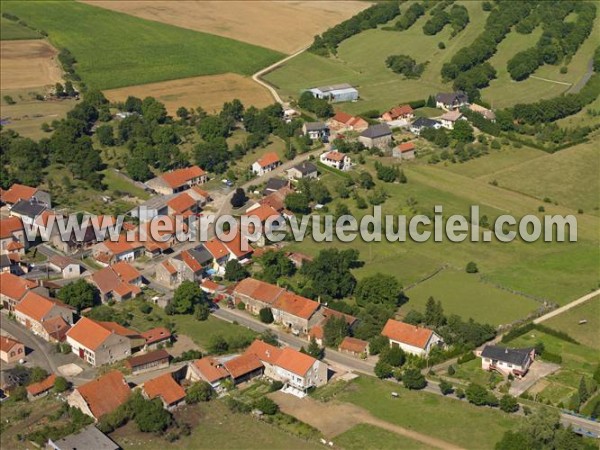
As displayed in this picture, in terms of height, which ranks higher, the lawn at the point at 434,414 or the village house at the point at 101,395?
the village house at the point at 101,395

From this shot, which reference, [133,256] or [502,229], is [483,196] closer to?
[502,229]

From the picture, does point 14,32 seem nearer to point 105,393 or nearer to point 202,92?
point 202,92

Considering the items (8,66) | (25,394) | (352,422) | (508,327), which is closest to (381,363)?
(352,422)

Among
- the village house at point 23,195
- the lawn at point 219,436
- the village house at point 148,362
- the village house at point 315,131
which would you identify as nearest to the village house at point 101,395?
the lawn at point 219,436

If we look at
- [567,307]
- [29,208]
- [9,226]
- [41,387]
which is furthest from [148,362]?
[567,307]

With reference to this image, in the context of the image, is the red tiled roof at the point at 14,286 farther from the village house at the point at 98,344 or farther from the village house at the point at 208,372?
the village house at the point at 208,372

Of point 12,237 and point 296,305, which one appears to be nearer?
point 296,305
